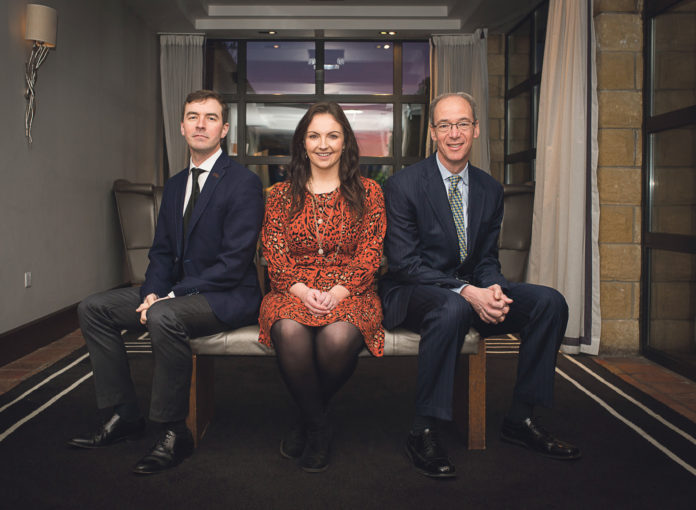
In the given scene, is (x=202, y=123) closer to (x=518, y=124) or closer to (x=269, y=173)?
(x=518, y=124)

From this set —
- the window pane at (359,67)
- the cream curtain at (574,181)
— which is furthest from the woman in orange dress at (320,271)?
the window pane at (359,67)

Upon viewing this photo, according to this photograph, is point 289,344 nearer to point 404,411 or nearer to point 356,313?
point 356,313

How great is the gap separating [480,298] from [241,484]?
1.02 meters

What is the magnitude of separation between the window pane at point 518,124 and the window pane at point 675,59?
2.30m

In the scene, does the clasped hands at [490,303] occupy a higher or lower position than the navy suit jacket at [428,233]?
lower

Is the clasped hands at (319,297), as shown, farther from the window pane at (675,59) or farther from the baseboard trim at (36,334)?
the window pane at (675,59)

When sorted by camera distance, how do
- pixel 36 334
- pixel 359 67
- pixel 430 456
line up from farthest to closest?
pixel 359 67 → pixel 36 334 → pixel 430 456

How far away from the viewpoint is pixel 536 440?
80.3 inches

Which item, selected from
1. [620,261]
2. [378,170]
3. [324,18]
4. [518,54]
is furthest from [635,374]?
[324,18]

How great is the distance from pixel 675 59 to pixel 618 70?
32 centimetres

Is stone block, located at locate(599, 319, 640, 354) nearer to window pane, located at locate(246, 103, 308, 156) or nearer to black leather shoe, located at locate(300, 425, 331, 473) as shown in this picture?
black leather shoe, located at locate(300, 425, 331, 473)

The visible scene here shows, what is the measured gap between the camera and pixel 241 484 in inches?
71.1

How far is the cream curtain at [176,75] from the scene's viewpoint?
6574 mm

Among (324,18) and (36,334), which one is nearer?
(36,334)
